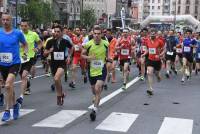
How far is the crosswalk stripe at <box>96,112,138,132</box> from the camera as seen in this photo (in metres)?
9.85

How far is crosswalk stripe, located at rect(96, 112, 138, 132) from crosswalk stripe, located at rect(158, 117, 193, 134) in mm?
635

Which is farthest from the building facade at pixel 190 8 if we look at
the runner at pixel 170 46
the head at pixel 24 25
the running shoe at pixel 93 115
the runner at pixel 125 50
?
the running shoe at pixel 93 115

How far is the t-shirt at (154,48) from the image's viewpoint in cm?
1628

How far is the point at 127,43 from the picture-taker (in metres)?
18.6

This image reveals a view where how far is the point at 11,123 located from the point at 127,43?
29.7ft

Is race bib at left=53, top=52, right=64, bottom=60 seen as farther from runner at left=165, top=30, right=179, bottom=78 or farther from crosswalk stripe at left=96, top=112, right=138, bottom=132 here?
runner at left=165, top=30, right=179, bottom=78

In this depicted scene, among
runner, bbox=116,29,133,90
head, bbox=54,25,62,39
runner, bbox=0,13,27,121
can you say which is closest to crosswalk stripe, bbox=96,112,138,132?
runner, bbox=0,13,27,121

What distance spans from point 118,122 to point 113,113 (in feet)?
3.99

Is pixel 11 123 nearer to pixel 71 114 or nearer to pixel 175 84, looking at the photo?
pixel 71 114

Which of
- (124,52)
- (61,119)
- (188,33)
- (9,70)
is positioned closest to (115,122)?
(61,119)

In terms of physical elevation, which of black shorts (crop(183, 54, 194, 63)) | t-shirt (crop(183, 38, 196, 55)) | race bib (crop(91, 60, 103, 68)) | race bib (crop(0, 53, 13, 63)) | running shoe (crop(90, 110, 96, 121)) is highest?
race bib (crop(0, 53, 13, 63))

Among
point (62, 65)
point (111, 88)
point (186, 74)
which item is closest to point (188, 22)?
point (186, 74)

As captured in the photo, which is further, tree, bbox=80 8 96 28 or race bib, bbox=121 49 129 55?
tree, bbox=80 8 96 28

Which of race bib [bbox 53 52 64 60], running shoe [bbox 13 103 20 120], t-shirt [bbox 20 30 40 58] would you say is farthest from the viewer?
t-shirt [bbox 20 30 40 58]
